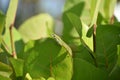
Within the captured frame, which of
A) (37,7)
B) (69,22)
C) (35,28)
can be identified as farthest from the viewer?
(37,7)

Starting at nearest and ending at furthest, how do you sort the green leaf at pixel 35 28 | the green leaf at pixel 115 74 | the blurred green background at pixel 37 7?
the green leaf at pixel 115 74, the green leaf at pixel 35 28, the blurred green background at pixel 37 7

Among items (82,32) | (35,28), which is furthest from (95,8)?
(35,28)

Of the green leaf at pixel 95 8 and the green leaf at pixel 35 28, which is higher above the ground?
the green leaf at pixel 95 8

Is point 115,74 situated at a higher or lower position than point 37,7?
higher

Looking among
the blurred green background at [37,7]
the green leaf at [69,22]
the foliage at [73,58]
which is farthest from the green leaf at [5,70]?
the blurred green background at [37,7]

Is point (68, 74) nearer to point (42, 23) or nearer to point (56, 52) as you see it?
point (56, 52)

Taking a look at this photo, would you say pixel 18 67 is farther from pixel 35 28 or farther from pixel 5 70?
pixel 35 28

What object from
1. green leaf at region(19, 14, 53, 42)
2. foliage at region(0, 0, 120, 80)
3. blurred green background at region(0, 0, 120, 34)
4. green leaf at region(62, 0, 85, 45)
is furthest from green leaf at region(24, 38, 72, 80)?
blurred green background at region(0, 0, 120, 34)

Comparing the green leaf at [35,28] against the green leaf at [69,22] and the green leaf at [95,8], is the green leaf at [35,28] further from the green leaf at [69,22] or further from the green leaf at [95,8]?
the green leaf at [95,8]
